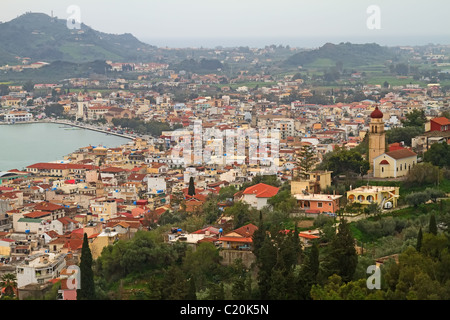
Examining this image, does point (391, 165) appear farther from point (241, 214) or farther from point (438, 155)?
point (241, 214)

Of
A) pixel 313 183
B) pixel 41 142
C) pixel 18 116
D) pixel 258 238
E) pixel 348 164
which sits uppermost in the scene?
pixel 348 164

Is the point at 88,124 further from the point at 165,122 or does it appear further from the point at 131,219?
the point at 131,219

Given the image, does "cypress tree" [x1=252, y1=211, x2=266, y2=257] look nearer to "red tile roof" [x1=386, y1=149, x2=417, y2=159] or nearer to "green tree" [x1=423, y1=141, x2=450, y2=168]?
"red tile roof" [x1=386, y1=149, x2=417, y2=159]

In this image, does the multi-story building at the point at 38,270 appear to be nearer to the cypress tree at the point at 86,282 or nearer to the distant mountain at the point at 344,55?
the cypress tree at the point at 86,282

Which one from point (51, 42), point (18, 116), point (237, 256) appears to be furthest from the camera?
point (51, 42)

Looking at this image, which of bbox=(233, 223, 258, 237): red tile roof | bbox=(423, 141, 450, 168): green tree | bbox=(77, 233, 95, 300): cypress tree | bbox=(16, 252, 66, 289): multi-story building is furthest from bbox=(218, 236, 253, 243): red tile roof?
bbox=(423, 141, 450, 168): green tree

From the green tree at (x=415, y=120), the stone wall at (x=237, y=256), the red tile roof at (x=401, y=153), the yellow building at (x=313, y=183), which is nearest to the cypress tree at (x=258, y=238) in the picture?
the stone wall at (x=237, y=256)

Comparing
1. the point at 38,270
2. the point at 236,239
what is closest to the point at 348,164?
the point at 236,239
